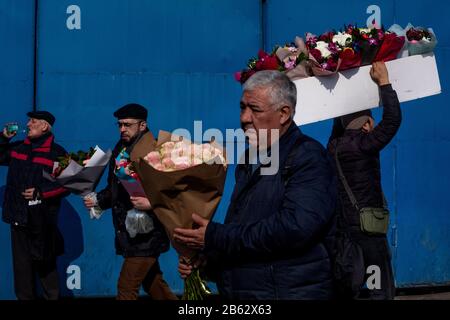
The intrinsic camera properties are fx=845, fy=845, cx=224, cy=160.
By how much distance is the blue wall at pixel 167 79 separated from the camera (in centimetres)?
841

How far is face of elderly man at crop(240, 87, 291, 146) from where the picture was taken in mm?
3771

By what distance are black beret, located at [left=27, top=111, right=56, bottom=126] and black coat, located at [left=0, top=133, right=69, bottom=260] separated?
0.13m

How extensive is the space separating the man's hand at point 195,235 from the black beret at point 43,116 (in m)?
4.38

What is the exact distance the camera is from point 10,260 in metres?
8.45

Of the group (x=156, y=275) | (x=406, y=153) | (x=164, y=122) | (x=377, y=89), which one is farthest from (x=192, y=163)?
(x=406, y=153)

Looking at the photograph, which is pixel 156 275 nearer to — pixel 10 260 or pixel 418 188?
pixel 10 260

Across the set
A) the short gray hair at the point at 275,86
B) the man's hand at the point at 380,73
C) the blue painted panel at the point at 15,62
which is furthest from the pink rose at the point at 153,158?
the blue painted panel at the point at 15,62

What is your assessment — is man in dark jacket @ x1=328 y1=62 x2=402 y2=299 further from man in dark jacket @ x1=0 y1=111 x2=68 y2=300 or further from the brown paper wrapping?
man in dark jacket @ x1=0 y1=111 x2=68 y2=300

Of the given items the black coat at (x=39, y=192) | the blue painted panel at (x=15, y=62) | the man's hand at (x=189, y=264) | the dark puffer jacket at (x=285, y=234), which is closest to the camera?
the dark puffer jacket at (x=285, y=234)

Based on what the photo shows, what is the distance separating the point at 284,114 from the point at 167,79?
190 inches

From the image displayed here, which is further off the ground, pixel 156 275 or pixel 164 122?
pixel 164 122

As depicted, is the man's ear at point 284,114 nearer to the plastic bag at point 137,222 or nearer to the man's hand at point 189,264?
the man's hand at point 189,264

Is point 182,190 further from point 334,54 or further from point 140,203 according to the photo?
point 140,203
